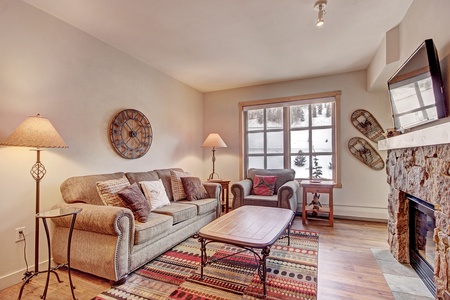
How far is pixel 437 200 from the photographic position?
1.55m

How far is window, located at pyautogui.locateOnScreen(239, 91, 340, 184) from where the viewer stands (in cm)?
407

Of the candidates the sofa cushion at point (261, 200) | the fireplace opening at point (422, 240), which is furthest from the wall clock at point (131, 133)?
the fireplace opening at point (422, 240)

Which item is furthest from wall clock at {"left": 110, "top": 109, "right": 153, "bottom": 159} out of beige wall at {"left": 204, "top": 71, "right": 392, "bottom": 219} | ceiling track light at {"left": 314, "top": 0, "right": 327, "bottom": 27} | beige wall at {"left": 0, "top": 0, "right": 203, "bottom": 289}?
ceiling track light at {"left": 314, "top": 0, "right": 327, "bottom": 27}

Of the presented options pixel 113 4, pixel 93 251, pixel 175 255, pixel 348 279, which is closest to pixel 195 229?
pixel 175 255

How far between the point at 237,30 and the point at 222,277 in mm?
2572

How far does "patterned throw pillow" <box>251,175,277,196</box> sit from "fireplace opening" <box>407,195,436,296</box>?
74.9 inches

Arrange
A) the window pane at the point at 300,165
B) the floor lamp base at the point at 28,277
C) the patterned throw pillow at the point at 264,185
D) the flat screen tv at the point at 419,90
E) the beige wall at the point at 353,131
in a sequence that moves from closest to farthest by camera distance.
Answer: the flat screen tv at the point at 419,90 → the floor lamp base at the point at 28,277 → the beige wall at the point at 353,131 → the patterned throw pillow at the point at 264,185 → the window pane at the point at 300,165

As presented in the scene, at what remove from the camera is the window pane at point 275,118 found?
4465mm

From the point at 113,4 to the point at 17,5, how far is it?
843mm

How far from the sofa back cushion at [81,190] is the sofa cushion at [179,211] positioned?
682 mm

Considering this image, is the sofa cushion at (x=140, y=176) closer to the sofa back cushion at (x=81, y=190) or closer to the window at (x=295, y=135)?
the sofa back cushion at (x=81, y=190)

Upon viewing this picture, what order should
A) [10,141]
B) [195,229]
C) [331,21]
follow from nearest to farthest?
[10,141] → [331,21] → [195,229]

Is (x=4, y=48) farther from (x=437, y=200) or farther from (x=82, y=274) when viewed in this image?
(x=437, y=200)

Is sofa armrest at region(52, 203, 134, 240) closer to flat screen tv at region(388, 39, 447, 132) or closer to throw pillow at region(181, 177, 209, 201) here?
throw pillow at region(181, 177, 209, 201)
